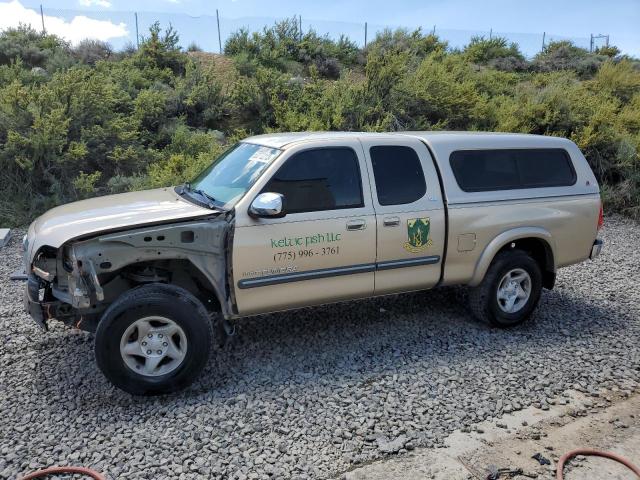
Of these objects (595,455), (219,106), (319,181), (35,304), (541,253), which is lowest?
(595,455)

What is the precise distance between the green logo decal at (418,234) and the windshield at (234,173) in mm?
1365

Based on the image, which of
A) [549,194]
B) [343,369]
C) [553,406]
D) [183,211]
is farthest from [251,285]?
[549,194]

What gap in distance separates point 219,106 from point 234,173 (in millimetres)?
9510

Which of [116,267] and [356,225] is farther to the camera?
[356,225]

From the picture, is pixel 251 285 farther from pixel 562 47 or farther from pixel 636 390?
pixel 562 47

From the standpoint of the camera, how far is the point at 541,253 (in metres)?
5.73

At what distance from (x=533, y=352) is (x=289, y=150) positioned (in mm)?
2950

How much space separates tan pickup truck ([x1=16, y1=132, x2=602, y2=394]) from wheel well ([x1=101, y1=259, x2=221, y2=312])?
12 mm

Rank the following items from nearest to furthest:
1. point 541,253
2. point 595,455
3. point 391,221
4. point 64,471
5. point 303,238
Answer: point 64,471 → point 595,455 → point 303,238 → point 391,221 → point 541,253

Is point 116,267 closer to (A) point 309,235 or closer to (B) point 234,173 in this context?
(B) point 234,173

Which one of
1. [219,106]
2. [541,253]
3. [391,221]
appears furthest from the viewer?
[219,106]

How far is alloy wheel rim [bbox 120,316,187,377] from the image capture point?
13.1ft

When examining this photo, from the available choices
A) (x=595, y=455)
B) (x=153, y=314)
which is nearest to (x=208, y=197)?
(x=153, y=314)

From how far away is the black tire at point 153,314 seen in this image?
3900 millimetres
